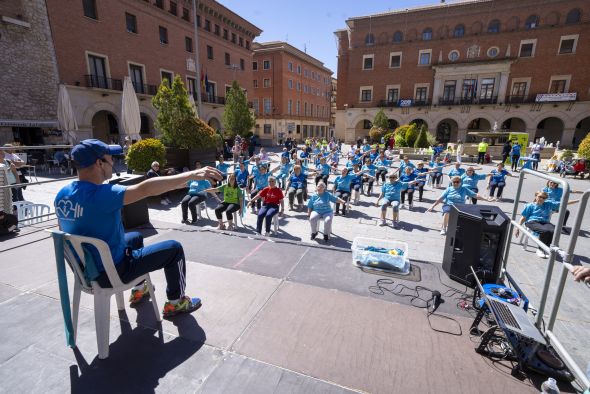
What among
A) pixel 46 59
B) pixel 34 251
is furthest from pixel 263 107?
pixel 34 251

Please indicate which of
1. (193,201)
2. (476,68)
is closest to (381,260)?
(193,201)

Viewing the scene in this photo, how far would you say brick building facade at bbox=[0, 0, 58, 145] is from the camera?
16.4 meters

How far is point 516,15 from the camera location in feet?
108

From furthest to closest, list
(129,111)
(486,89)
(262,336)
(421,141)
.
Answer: (486,89), (421,141), (129,111), (262,336)

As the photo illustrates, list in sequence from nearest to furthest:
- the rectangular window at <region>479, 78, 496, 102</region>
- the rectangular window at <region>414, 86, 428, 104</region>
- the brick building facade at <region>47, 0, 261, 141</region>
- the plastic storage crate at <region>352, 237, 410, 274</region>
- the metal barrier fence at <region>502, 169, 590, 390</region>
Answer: the metal barrier fence at <region>502, 169, 590, 390</region>, the plastic storage crate at <region>352, 237, 410, 274</region>, the brick building facade at <region>47, 0, 261, 141</region>, the rectangular window at <region>479, 78, 496, 102</region>, the rectangular window at <region>414, 86, 428, 104</region>

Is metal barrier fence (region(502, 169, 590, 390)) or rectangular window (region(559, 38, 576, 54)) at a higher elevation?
rectangular window (region(559, 38, 576, 54))

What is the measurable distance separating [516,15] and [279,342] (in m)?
44.5

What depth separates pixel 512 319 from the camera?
2682mm

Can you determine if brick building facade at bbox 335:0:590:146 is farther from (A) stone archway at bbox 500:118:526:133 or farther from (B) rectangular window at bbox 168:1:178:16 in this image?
(B) rectangular window at bbox 168:1:178:16

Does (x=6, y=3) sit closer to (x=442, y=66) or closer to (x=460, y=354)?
(x=460, y=354)

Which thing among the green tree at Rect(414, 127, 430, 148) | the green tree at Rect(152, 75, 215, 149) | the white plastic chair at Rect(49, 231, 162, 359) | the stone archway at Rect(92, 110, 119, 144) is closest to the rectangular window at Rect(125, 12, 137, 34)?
the stone archway at Rect(92, 110, 119, 144)

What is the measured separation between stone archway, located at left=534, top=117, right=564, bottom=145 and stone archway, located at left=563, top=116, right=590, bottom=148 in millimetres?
1525

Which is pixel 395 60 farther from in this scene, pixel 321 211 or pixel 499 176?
pixel 321 211

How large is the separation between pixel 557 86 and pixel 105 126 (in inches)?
1791
